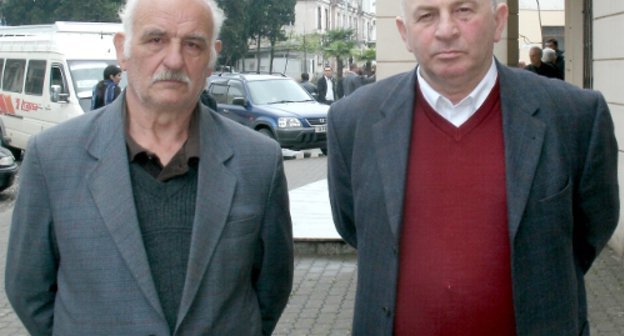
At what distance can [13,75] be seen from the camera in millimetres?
21344

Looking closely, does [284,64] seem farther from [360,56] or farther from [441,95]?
[441,95]

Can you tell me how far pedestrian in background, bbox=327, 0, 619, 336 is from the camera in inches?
124

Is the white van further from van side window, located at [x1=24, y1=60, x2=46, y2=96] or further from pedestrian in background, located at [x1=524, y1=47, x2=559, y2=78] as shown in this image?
pedestrian in background, located at [x1=524, y1=47, x2=559, y2=78]

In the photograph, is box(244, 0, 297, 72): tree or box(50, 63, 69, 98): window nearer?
box(50, 63, 69, 98): window

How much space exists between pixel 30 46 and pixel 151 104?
18555mm

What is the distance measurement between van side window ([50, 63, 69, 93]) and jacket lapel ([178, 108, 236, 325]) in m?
16.6

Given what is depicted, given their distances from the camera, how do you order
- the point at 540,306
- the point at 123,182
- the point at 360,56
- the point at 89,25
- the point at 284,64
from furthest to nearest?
the point at 284,64, the point at 360,56, the point at 89,25, the point at 540,306, the point at 123,182

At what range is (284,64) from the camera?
270 feet

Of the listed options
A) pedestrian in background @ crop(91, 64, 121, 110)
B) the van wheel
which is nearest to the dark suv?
the van wheel

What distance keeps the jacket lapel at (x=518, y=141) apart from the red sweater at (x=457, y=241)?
3 cm

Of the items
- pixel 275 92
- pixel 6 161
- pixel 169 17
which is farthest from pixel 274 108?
pixel 169 17

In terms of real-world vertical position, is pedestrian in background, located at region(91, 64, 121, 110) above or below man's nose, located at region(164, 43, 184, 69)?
below

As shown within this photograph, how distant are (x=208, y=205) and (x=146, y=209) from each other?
0.18m

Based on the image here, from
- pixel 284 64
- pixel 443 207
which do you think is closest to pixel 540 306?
pixel 443 207
